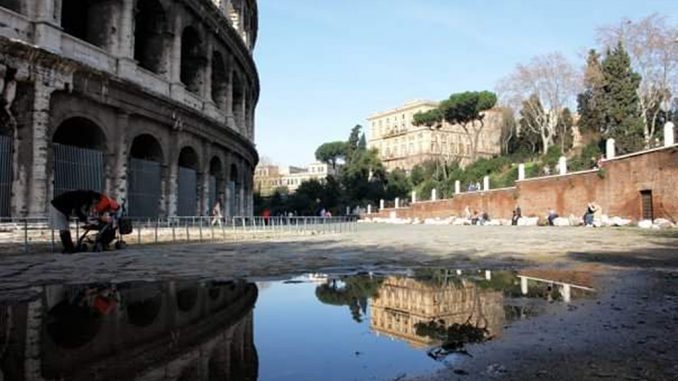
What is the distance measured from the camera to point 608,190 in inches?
988

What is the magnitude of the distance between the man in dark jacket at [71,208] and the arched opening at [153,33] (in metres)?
10.6

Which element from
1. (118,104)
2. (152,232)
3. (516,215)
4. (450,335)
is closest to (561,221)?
(516,215)

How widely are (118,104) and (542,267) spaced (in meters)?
14.2

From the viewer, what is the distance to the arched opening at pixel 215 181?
26.1m

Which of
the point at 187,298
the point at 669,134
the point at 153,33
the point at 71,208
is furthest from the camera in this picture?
the point at 669,134

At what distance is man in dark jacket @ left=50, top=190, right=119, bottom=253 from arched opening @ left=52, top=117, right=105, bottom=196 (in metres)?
5.17

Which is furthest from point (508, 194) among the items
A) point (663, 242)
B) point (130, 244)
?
point (130, 244)

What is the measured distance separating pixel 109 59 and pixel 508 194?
81.1ft

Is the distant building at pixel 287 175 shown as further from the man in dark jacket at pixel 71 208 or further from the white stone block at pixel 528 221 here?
the man in dark jacket at pixel 71 208

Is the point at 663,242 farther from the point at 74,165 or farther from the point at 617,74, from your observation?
the point at 617,74

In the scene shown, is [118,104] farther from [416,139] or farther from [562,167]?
[416,139]

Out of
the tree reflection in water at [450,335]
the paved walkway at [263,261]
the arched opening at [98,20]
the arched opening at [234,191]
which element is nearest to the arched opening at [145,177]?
the arched opening at [98,20]

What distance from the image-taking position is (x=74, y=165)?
1658 cm

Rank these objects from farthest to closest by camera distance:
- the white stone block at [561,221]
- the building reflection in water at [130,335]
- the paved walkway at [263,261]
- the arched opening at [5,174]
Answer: the white stone block at [561,221], the arched opening at [5,174], the paved walkway at [263,261], the building reflection in water at [130,335]
